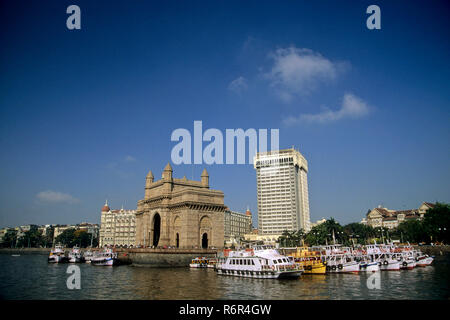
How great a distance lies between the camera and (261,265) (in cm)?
4609

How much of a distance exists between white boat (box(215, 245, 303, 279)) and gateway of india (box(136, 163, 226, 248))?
30.0 metres

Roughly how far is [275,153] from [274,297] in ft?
468

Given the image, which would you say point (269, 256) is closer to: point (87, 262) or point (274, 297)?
point (274, 297)

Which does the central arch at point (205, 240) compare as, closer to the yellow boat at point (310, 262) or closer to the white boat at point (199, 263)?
the white boat at point (199, 263)

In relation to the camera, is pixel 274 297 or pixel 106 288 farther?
pixel 106 288

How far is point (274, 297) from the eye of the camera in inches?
1244

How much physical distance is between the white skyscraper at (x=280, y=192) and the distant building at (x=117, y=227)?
61.0 meters

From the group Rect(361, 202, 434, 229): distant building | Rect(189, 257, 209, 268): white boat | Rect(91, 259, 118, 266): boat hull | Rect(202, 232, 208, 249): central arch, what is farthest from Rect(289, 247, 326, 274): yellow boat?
Rect(361, 202, 434, 229): distant building

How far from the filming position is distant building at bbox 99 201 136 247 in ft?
511

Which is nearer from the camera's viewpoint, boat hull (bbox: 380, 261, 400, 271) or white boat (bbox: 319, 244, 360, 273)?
white boat (bbox: 319, 244, 360, 273)

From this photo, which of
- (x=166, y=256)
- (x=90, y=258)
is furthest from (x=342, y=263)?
(x=90, y=258)

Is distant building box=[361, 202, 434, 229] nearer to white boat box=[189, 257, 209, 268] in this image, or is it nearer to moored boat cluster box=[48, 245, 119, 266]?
white boat box=[189, 257, 209, 268]
